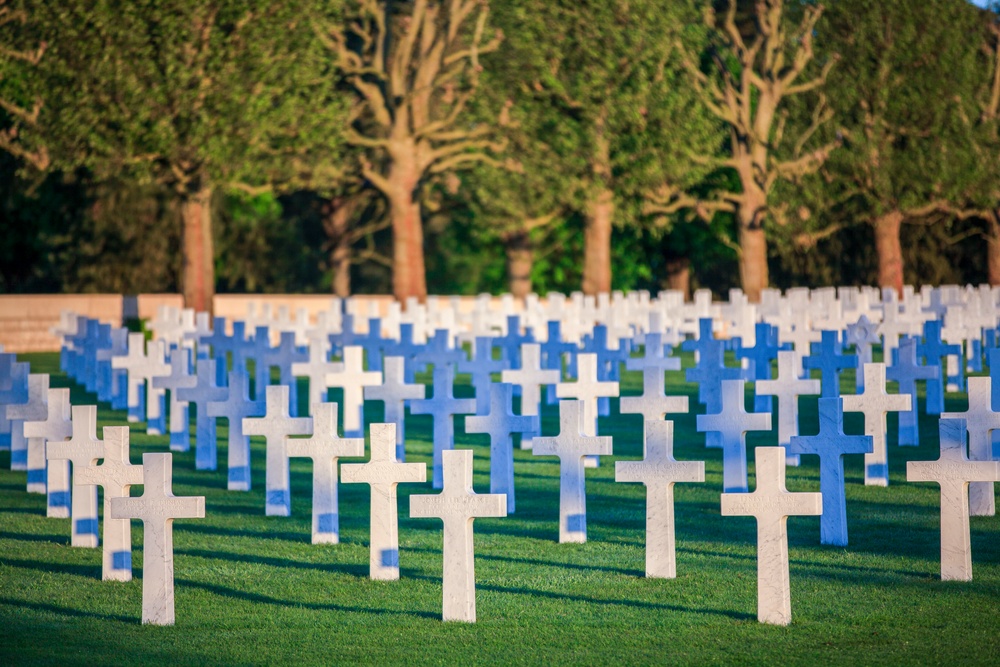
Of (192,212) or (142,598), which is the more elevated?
(192,212)

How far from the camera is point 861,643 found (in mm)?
6301

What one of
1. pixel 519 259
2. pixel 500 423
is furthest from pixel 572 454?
pixel 519 259

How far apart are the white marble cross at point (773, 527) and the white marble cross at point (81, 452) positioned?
138 inches

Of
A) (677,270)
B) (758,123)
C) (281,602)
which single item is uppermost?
(758,123)

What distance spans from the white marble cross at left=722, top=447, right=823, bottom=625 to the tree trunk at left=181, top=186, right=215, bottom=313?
24.2m

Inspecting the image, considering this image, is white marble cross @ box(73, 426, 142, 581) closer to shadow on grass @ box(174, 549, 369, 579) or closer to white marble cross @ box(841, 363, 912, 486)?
shadow on grass @ box(174, 549, 369, 579)

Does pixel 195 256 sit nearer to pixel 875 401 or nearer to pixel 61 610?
pixel 875 401

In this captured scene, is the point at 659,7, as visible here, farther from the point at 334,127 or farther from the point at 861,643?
the point at 861,643

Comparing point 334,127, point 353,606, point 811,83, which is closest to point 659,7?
point 811,83

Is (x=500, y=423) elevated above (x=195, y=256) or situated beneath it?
situated beneath

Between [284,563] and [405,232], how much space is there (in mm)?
26361

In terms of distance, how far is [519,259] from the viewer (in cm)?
4400

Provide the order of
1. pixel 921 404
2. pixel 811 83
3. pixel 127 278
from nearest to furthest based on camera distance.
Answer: pixel 921 404
pixel 811 83
pixel 127 278

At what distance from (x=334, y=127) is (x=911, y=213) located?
53.3 feet
